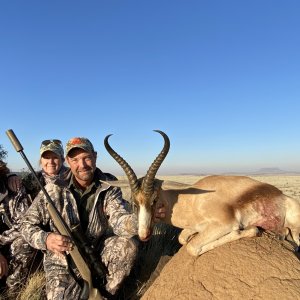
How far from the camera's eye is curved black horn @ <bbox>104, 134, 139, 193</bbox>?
493 cm

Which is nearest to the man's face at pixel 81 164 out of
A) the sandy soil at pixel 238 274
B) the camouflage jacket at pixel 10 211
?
the camouflage jacket at pixel 10 211

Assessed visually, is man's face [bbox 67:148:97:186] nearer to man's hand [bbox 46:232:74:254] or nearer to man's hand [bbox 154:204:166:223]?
man's hand [bbox 46:232:74:254]

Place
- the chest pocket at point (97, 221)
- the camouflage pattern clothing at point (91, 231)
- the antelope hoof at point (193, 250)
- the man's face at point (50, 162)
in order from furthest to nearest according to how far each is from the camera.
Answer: the man's face at point (50, 162), the chest pocket at point (97, 221), the camouflage pattern clothing at point (91, 231), the antelope hoof at point (193, 250)

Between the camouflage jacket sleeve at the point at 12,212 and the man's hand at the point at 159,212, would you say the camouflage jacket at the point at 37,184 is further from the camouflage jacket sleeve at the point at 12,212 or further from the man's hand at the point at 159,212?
the man's hand at the point at 159,212

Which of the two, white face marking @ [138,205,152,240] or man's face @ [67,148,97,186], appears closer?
white face marking @ [138,205,152,240]

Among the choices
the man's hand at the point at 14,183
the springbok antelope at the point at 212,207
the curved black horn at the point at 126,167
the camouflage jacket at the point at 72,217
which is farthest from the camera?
the man's hand at the point at 14,183

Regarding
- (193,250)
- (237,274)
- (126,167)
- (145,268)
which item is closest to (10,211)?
(126,167)

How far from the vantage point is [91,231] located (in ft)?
17.8

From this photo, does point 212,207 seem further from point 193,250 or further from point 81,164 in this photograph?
point 81,164

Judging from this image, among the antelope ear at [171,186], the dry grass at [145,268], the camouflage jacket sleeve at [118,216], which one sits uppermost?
the antelope ear at [171,186]

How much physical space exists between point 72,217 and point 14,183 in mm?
1286

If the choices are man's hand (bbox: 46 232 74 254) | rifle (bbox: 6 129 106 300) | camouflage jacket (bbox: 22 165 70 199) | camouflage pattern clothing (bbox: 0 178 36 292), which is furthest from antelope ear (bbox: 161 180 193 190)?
camouflage pattern clothing (bbox: 0 178 36 292)

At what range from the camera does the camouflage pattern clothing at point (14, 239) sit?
5816 millimetres

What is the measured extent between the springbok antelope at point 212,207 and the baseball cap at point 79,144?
0.58 m
